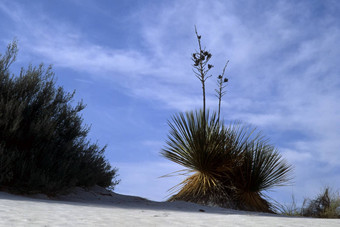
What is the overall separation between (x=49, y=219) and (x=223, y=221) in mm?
2125

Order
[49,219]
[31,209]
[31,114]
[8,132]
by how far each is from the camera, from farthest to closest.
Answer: [31,114] < [8,132] < [31,209] < [49,219]

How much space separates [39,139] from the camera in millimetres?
8094

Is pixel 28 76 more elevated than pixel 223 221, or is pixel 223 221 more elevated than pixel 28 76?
pixel 28 76

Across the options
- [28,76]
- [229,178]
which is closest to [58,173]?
[28,76]

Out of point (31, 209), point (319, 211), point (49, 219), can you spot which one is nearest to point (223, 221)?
point (49, 219)

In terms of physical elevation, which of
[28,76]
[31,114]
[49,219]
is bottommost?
[49,219]

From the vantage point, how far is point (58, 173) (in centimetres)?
781

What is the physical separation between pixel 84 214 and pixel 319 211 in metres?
7.64

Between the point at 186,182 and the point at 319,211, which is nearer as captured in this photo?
the point at 186,182

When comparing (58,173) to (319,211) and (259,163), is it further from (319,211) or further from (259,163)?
(319,211)

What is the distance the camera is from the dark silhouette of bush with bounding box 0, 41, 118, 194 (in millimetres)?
7449

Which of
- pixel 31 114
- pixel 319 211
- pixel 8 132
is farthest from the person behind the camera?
pixel 319 211

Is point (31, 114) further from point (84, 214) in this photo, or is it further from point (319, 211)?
point (319, 211)

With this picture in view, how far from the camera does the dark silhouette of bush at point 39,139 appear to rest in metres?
7.45
